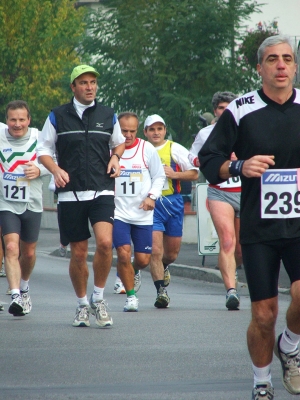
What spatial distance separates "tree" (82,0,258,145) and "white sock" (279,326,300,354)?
25389 millimetres

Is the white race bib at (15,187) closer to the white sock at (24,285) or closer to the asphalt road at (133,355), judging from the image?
the white sock at (24,285)

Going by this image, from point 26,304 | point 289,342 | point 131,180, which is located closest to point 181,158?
point 131,180

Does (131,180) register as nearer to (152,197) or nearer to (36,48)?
(152,197)

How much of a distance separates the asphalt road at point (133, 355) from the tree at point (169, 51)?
2058 cm

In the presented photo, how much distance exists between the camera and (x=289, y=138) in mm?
5285

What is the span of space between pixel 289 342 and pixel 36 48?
108ft

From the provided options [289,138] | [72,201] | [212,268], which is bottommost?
[212,268]

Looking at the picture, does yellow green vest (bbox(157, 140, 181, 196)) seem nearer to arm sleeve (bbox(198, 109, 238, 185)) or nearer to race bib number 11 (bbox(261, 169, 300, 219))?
arm sleeve (bbox(198, 109, 238, 185))

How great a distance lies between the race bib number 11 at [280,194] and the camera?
5258 mm

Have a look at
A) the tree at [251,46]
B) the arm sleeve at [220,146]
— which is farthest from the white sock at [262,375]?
the tree at [251,46]

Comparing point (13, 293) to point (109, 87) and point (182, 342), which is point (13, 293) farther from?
point (109, 87)

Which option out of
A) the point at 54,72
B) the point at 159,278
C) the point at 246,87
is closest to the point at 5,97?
the point at 54,72

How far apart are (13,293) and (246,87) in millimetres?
23447

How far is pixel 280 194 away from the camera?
5.26 meters
